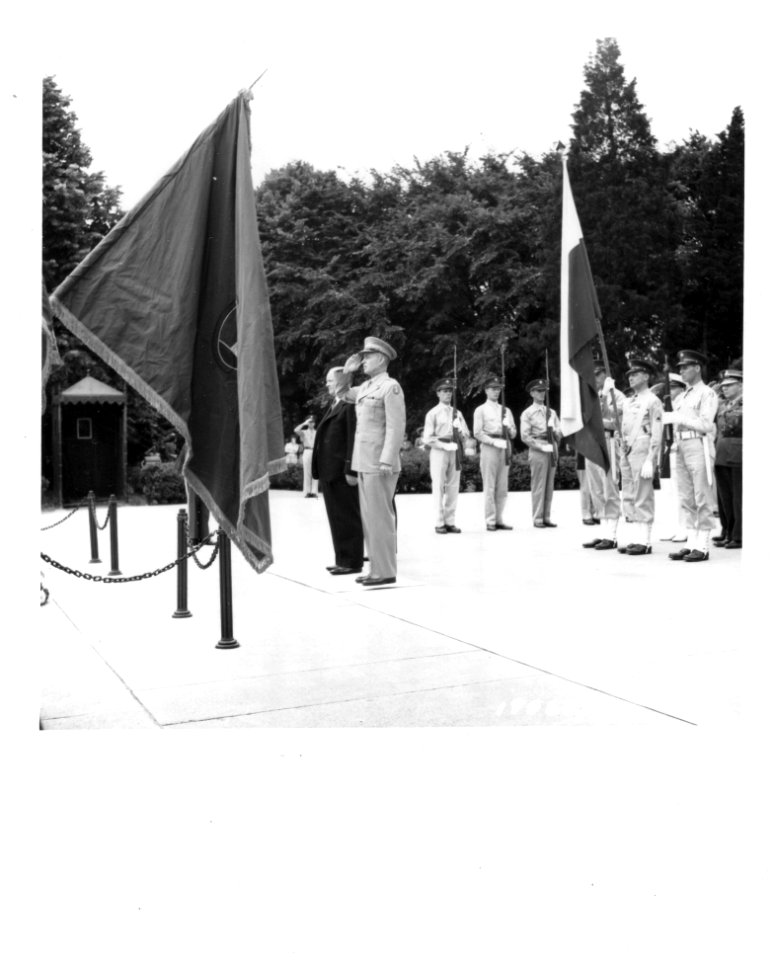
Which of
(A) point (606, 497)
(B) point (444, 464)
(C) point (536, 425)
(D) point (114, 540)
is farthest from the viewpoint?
(C) point (536, 425)

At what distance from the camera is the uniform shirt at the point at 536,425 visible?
11258 millimetres

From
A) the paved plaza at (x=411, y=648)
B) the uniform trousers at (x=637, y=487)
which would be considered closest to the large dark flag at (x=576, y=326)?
the paved plaza at (x=411, y=648)

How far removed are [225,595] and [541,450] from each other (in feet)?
23.1

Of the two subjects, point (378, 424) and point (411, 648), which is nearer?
point (411, 648)

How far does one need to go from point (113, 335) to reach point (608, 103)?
7.94 feet

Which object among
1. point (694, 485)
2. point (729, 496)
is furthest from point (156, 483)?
point (729, 496)

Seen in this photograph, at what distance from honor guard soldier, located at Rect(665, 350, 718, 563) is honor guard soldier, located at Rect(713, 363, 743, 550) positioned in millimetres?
582

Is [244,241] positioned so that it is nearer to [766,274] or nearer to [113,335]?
[113,335]

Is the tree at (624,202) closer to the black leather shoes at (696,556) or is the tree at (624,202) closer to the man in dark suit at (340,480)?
the man in dark suit at (340,480)

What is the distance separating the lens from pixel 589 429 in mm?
6281

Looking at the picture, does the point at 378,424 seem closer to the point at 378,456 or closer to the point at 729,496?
the point at 378,456

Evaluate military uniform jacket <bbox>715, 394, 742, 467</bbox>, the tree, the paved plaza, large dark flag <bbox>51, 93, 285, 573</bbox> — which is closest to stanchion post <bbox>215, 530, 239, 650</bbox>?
the paved plaza

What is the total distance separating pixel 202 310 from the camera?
167 inches

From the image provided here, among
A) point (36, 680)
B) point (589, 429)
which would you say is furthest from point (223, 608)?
point (589, 429)
